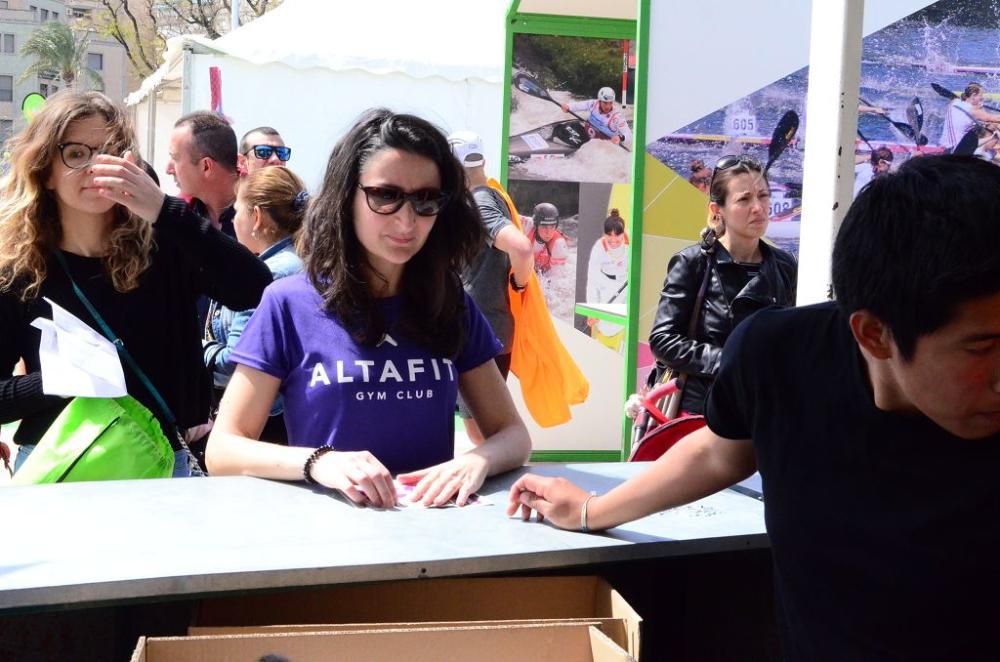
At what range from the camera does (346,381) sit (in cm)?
206

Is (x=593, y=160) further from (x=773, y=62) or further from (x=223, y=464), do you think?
(x=223, y=464)

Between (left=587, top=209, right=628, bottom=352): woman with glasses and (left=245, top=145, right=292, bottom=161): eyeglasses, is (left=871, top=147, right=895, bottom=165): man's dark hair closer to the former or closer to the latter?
(left=245, top=145, right=292, bottom=161): eyeglasses

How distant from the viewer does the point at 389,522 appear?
175cm

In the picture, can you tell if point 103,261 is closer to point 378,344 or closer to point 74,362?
point 74,362

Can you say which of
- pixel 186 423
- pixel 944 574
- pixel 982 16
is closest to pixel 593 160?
pixel 982 16

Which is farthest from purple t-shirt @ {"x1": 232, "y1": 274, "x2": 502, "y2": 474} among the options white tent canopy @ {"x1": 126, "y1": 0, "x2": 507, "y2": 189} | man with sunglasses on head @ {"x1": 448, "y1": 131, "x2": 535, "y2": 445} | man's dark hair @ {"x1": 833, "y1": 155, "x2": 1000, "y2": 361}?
white tent canopy @ {"x1": 126, "y1": 0, "x2": 507, "y2": 189}

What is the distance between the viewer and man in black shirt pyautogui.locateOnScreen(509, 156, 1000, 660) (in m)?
1.15

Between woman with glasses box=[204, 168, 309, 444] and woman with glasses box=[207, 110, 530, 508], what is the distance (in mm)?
1294

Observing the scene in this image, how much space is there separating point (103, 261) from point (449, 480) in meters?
1.04

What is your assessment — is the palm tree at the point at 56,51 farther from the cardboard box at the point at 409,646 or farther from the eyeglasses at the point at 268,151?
the cardboard box at the point at 409,646

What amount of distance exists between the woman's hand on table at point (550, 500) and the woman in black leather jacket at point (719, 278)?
2072 mm

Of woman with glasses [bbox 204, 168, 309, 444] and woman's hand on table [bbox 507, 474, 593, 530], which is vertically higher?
woman with glasses [bbox 204, 168, 309, 444]

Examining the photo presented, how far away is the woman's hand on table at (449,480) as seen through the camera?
6.28ft

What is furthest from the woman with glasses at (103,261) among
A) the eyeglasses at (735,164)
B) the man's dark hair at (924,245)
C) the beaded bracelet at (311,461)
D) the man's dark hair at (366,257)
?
the eyeglasses at (735,164)
